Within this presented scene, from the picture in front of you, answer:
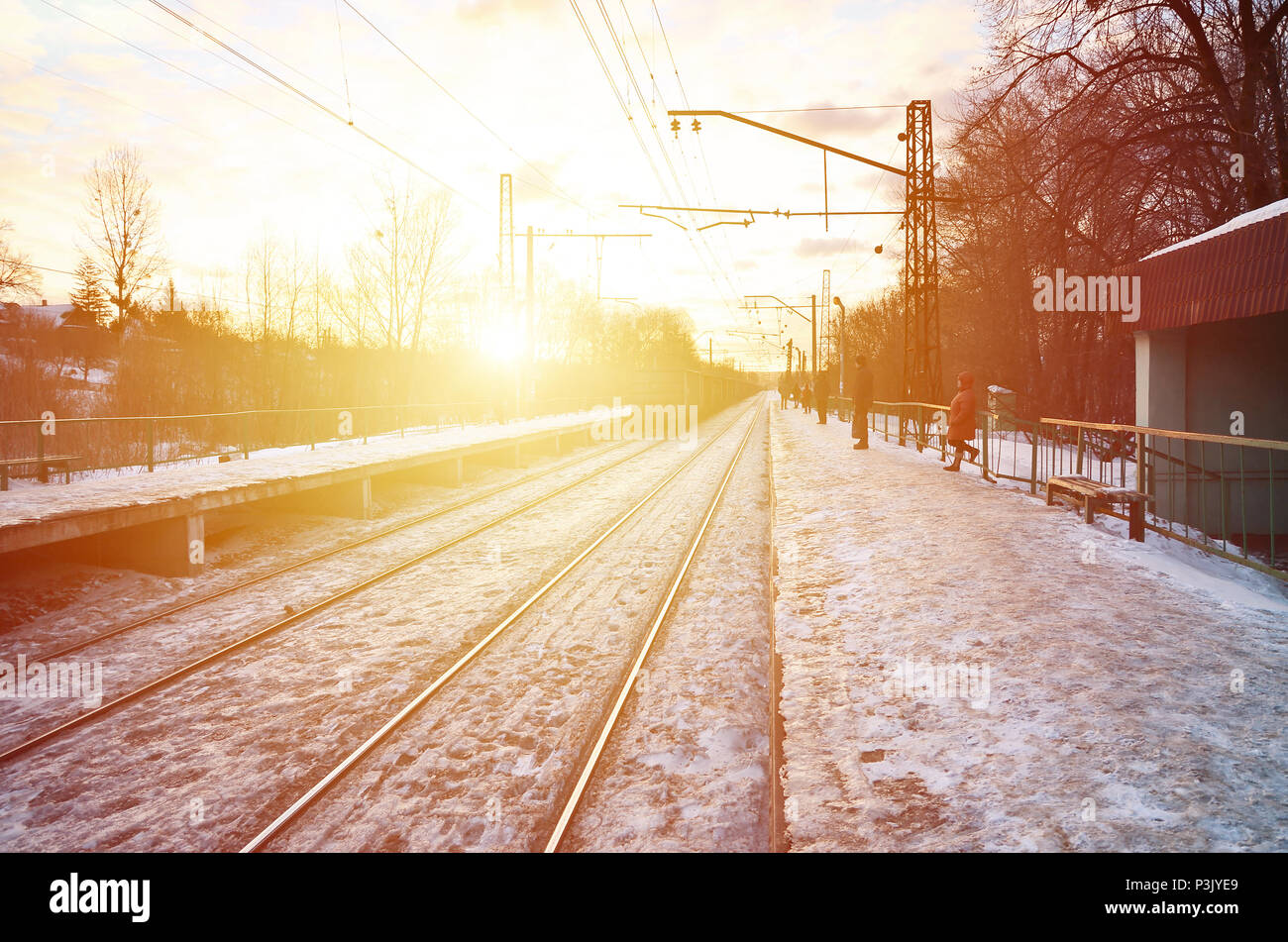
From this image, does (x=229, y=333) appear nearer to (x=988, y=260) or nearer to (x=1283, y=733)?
(x=988, y=260)

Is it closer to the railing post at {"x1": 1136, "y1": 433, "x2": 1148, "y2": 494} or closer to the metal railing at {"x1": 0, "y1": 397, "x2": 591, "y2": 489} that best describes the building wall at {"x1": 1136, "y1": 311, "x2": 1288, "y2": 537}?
the railing post at {"x1": 1136, "y1": 433, "x2": 1148, "y2": 494}

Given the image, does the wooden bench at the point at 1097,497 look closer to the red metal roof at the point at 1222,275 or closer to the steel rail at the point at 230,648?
the red metal roof at the point at 1222,275

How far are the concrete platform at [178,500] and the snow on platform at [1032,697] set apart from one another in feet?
23.3

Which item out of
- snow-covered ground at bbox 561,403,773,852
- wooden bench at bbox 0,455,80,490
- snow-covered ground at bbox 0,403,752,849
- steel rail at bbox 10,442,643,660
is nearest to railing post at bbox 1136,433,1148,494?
snow-covered ground at bbox 561,403,773,852

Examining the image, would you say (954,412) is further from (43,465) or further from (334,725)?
(43,465)

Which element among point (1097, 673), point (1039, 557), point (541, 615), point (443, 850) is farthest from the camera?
point (1039, 557)

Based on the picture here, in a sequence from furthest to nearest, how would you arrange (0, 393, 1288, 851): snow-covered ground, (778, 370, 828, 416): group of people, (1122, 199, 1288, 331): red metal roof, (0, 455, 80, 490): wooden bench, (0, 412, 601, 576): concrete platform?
(778, 370, 828, 416): group of people, (0, 455, 80, 490): wooden bench, (1122, 199, 1288, 331): red metal roof, (0, 412, 601, 576): concrete platform, (0, 393, 1288, 851): snow-covered ground

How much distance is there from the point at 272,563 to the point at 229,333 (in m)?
29.5

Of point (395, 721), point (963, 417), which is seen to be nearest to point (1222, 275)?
point (963, 417)

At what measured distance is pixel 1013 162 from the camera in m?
16.9

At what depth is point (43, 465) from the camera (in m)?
14.8

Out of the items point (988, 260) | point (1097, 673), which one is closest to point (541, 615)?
Answer: point (1097, 673)

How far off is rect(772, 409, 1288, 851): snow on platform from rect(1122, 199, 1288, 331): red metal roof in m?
3.58

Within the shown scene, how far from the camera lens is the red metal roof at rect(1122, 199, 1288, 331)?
9284 mm
